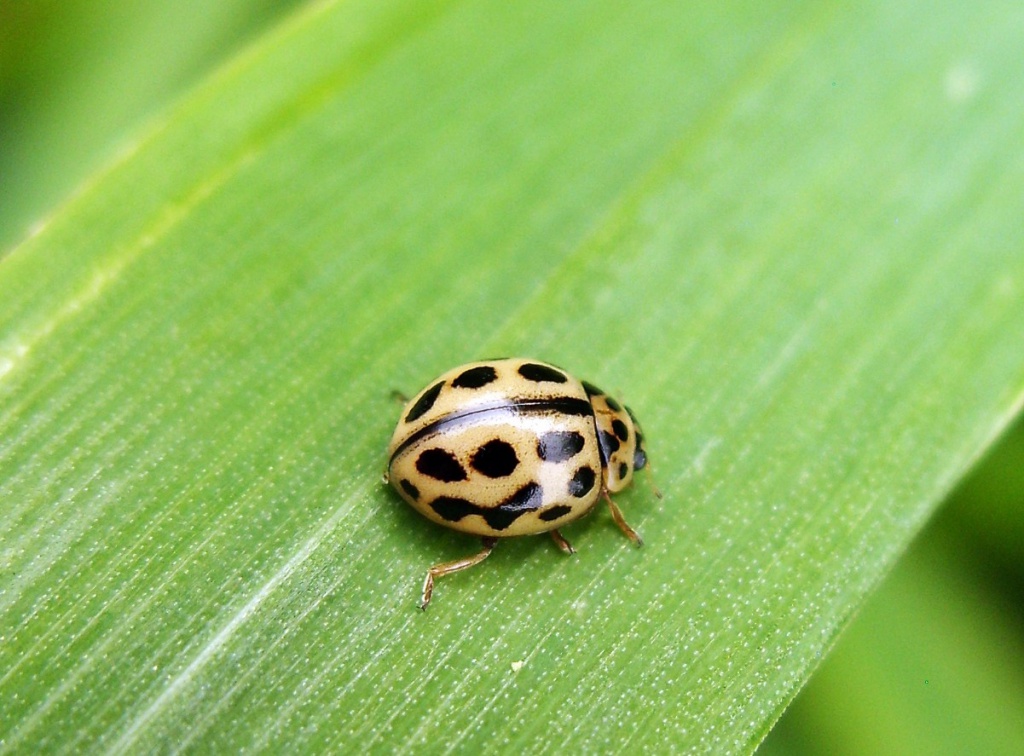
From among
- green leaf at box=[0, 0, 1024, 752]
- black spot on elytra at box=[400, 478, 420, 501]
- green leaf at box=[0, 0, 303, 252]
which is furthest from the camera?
green leaf at box=[0, 0, 303, 252]

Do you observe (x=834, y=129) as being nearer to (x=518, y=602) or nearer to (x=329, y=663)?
(x=518, y=602)

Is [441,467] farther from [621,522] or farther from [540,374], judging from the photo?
[621,522]

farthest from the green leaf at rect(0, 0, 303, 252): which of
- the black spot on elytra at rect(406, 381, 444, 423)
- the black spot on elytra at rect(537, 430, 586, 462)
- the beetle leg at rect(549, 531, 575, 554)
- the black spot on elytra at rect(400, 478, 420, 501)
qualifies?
the beetle leg at rect(549, 531, 575, 554)

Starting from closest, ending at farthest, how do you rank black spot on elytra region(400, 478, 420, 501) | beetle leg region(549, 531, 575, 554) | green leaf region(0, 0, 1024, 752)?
green leaf region(0, 0, 1024, 752) < black spot on elytra region(400, 478, 420, 501) < beetle leg region(549, 531, 575, 554)

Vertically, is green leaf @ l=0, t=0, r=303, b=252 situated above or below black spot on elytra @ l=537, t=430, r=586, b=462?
above

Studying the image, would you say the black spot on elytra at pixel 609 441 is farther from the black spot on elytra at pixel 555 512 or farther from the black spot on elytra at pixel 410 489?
the black spot on elytra at pixel 410 489

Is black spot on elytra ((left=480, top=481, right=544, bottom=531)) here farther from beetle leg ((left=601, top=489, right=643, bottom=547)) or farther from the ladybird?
beetle leg ((left=601, top=489, right=643, bottom=547))

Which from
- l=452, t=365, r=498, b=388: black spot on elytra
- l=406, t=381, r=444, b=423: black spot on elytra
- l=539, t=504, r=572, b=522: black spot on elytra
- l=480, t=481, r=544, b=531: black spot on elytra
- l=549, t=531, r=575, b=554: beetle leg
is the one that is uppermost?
l=406, t=381, r=444, b=423: black spot on elytra
